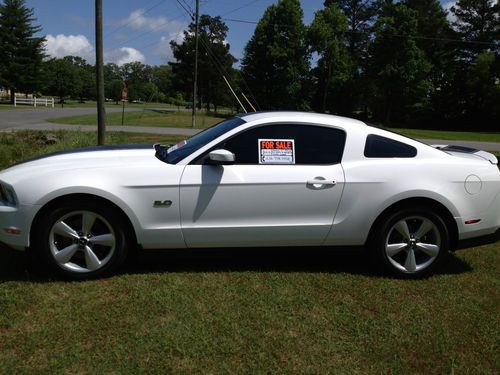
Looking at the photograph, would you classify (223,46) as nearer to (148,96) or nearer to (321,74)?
(321,74)

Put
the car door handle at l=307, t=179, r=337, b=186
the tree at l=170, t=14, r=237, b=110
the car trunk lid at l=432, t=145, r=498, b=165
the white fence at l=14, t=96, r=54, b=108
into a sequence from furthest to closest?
the tree at l=170, t=14, r=237, b=110 → the white fence at l=14, t=96, r=54, b=108 → the car trunk lid at l=432, t=145, r=498, b=165 → the car door handle at l=307, t=179, r=337, b=186

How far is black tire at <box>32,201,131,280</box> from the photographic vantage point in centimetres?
372

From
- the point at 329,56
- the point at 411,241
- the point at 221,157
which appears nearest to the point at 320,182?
the point at 221,157

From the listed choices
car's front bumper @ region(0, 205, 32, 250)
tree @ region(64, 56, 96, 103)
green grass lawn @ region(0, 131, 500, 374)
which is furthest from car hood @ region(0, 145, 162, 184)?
tree @ region(64, 56, 96, 103)

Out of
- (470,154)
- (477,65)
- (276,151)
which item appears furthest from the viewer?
(477,65)

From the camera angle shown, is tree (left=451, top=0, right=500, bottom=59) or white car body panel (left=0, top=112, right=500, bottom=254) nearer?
white car body panel (left=0, top=112, right=500, bottom=254)

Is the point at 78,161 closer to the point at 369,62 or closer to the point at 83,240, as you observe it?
the point at 83,240

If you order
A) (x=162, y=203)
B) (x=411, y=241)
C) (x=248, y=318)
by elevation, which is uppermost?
(x=162, y=203)

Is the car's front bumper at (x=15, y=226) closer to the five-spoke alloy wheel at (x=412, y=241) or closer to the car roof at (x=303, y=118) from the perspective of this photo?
the car roof at (x=303, y=118)

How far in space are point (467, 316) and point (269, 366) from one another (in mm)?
1781

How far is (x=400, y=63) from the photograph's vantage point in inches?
1921

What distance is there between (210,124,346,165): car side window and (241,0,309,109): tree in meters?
45.9

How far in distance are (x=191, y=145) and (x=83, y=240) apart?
125 cm

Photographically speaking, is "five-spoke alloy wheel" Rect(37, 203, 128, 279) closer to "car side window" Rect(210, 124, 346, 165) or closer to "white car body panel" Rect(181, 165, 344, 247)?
"white car body panel" Rect(181, 165, 344, 247)
